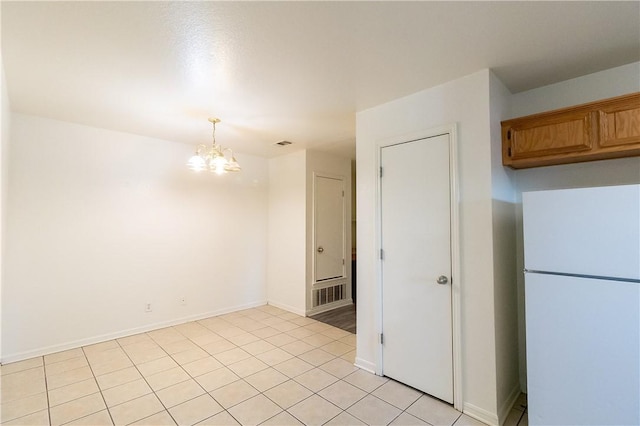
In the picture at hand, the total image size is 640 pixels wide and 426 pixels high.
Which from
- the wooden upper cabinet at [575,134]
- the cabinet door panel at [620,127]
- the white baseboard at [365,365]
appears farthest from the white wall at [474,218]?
the white baseboard at [365,365]

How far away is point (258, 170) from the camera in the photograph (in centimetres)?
510

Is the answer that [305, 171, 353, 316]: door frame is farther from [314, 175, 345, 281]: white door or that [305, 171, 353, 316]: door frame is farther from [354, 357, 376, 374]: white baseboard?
[354, 357, 376, 374]: white baseboard

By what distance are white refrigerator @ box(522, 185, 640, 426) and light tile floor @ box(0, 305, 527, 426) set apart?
0.61 metres

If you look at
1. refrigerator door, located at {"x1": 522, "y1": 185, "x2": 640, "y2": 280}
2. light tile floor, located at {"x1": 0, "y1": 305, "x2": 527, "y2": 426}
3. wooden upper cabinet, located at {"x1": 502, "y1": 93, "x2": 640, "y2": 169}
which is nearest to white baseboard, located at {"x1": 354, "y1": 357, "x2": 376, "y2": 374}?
light tile floor, located at {"x1": 0, "y1": 305, "x2": 527, "y2": 426}

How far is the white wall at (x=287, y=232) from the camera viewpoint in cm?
464

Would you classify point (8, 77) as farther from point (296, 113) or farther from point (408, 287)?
point (408, 287)

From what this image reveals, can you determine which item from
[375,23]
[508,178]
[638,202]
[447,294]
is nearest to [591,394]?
[447,294]

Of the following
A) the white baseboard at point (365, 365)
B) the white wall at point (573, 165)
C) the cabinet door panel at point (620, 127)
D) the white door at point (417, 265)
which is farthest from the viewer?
the white baseboard at point (365, 365)

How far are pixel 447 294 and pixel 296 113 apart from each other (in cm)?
219

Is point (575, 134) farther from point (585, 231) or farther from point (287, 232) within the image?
point (287, 232)

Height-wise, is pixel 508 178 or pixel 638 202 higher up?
pixel 508 178

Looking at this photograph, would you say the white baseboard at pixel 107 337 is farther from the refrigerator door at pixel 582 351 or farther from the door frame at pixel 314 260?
the refrigerator door at pixel 582 351

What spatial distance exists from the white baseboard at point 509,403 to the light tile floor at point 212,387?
0.05 m

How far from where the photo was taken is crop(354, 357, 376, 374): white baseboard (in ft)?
9.15
